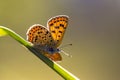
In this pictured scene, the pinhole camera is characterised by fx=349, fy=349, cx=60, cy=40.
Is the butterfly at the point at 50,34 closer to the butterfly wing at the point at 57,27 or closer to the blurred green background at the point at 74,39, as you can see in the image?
the butterfly wing at the point at 57,27

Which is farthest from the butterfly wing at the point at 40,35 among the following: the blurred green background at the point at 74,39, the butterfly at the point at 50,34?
the blurred green background at the point at 74,39

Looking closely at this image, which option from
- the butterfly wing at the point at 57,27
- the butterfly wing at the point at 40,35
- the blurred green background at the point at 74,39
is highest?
the butterfly wing at the point at 57,27

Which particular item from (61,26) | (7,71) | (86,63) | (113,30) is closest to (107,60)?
(86,63)

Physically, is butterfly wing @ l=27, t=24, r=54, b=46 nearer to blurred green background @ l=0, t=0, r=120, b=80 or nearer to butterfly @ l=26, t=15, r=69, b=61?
butterfly @ l=26, t=15, r=69, b=61

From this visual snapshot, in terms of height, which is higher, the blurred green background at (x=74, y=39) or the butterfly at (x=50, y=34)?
the butterfly at (x=50, y=34)

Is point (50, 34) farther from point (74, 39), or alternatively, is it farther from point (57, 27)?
point (74, 39)

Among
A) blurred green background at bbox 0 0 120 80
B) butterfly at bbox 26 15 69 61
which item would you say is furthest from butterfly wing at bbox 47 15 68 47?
blurred green background at bbox 0 0 120 80

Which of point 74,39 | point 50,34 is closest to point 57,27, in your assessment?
point 50,34
